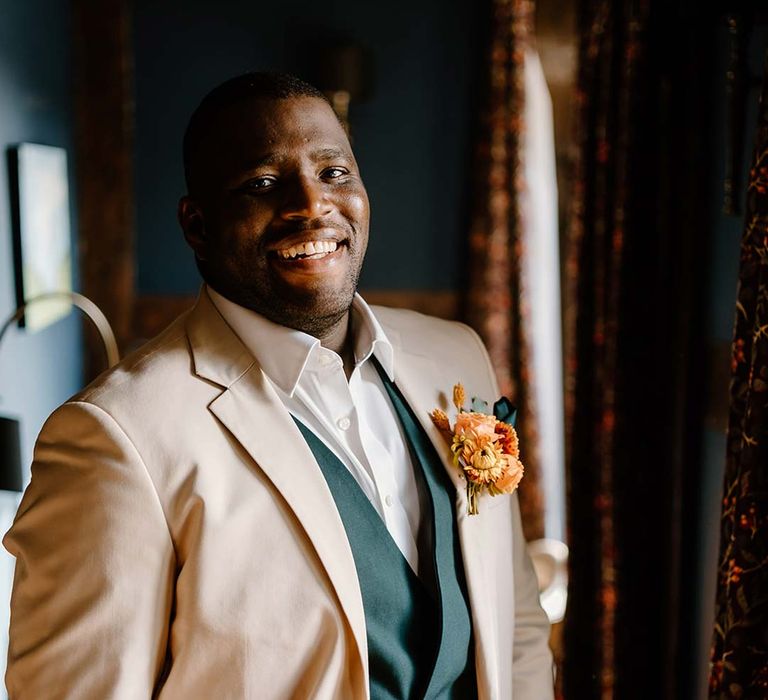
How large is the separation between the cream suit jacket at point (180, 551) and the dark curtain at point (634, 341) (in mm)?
1331

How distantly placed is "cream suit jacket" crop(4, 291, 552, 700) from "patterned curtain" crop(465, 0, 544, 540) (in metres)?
2.92

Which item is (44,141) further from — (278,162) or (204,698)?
(204,698)

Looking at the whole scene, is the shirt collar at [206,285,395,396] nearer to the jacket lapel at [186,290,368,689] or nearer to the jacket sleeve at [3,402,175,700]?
the jacket lapel at [186,290,368,689]

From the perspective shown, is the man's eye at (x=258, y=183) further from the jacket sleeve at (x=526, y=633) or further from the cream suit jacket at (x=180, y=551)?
the jacket sleeve at (x=526, y=633)

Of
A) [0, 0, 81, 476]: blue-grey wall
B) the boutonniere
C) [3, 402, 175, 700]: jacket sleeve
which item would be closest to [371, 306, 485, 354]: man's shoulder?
the boutonniere

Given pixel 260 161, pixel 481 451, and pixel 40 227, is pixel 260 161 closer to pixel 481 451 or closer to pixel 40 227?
pixel 481 451

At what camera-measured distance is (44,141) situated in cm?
382

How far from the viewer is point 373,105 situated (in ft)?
15.8

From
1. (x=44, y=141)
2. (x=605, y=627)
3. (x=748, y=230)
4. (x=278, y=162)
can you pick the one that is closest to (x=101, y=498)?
(x=278, y=162)

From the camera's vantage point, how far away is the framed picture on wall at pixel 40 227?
313 cm

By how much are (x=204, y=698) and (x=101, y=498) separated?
30cm


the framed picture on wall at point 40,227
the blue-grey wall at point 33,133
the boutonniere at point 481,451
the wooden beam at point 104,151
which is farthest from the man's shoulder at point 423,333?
the wooden beam at point 104,151

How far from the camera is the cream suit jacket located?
46.6 inches

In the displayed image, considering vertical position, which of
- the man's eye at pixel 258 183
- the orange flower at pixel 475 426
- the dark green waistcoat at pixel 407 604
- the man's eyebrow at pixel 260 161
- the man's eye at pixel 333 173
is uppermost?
the man's eyebrow at pixel 260 161
